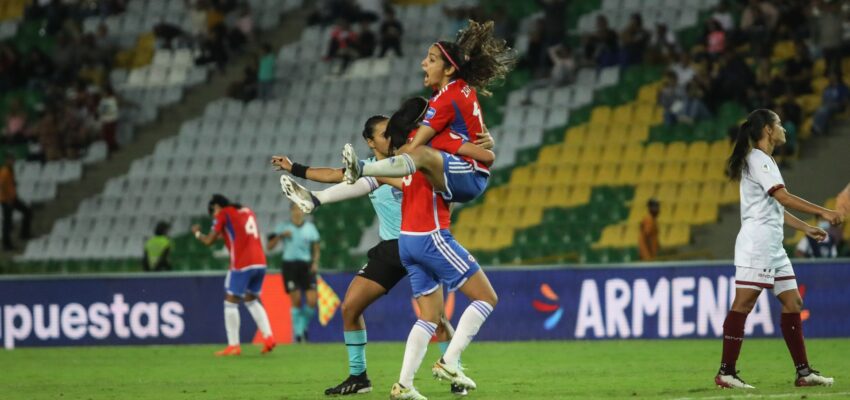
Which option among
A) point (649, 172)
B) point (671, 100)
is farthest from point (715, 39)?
point (649, 172)

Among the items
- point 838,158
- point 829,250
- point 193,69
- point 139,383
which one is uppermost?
point 193,69

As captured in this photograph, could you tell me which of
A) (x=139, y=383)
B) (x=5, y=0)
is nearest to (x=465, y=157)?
→ (x=139, y=383)

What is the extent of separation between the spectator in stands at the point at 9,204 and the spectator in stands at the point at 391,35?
7927 mm

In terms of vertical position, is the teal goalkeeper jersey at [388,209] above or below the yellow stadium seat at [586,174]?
below

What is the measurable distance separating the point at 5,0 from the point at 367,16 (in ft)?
37.1

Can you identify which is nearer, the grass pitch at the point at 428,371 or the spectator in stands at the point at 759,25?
the grass pitch at the point at 428,371

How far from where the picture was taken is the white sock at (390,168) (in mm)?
10203

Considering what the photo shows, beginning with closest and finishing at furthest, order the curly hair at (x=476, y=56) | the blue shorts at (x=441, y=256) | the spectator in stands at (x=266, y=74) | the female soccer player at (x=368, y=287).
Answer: the blue shorts at (x=441, y=256)
the curly hair at (x=476, y=56)
the female soccer player at (x=368, y=287)
the spectator in stands at (x=266, y=74)

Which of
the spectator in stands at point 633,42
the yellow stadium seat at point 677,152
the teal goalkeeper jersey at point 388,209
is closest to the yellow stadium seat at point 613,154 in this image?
the yellow stadium seat at point 677,152

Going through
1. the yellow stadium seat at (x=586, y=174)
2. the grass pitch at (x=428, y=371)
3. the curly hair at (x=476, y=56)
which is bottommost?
the grass pitch at (x=428, y=371)

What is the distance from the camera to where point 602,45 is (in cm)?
2781

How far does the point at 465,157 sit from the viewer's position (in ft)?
35.0

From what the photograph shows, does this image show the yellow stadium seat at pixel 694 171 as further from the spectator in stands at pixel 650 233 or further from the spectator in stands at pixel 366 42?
the spectator in stands at pixel 366 42

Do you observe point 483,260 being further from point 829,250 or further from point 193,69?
point 193,69
